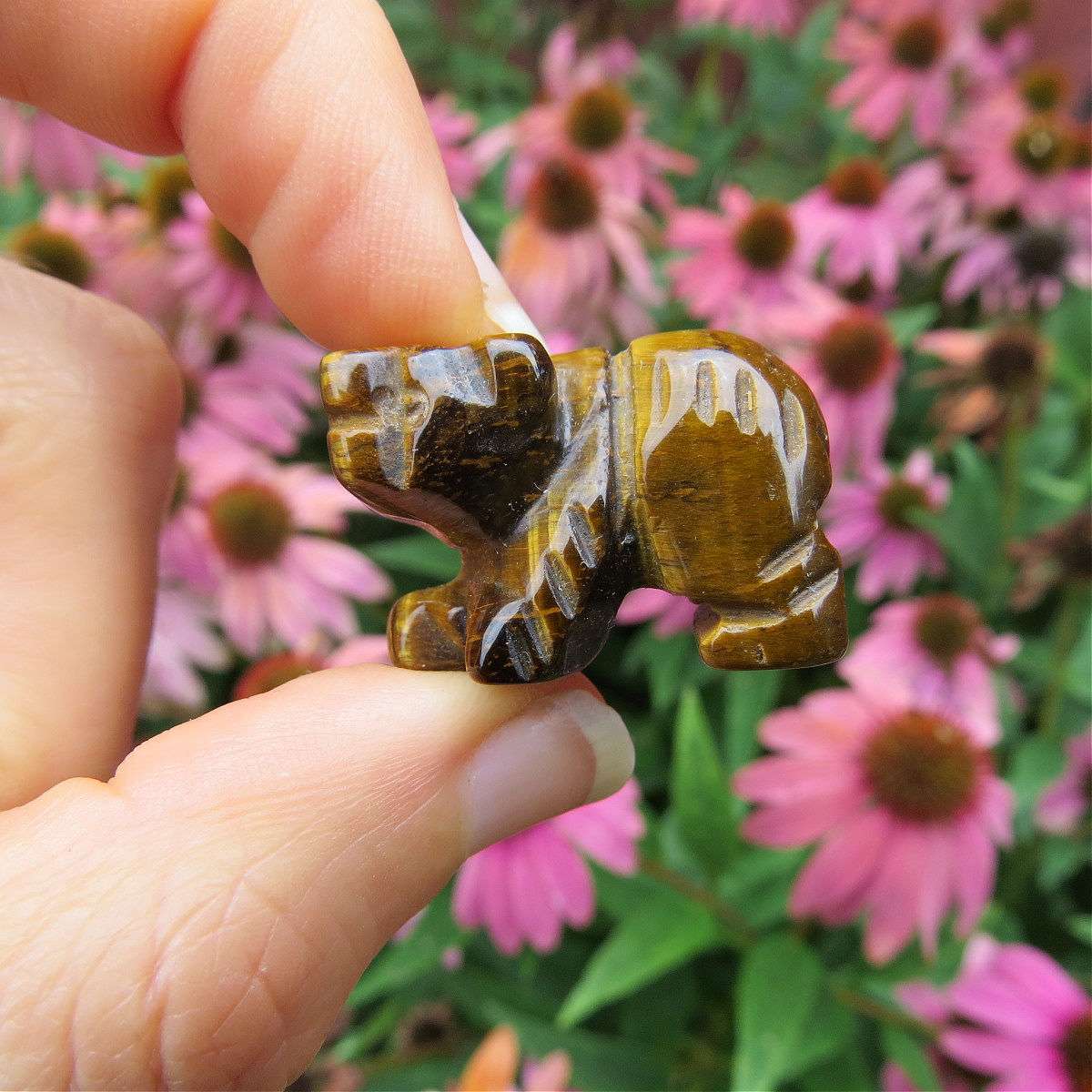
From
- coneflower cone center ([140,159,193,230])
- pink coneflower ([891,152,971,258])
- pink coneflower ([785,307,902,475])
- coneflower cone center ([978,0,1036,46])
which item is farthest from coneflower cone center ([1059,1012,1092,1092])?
coneflower cone center ([978,0,1036,46])

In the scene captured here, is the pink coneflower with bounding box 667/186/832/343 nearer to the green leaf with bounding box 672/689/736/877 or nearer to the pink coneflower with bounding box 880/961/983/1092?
the green leaf with bounding box 672/689/736/877

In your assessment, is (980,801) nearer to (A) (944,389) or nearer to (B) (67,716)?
(A) (944,389)

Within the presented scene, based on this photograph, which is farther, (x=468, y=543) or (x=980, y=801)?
(x=980, y=801)

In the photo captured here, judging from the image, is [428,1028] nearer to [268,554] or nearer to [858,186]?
[268,554]

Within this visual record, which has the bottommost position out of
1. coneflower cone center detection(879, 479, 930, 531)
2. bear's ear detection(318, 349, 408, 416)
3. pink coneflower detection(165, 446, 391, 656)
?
pink coneflower detection(165, 446, 391, 656)

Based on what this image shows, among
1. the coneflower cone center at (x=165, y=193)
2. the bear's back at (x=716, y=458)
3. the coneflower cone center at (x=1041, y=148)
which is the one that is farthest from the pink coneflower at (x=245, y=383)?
the coneflower cone center at (x=1041, y=148)

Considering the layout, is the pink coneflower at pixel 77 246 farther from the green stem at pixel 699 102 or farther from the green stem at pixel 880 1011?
the green stem at pixel 880 1011

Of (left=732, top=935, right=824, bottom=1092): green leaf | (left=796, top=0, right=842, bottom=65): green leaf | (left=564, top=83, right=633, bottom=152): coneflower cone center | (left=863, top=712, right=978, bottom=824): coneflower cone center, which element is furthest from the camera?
(left=796, top=0, right=842, bottom=65): green leaf

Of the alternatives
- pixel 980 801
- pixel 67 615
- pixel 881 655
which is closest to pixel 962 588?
pixel 881 655
